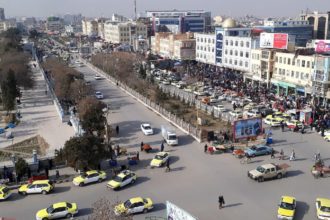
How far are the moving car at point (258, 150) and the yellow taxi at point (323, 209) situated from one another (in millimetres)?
8103

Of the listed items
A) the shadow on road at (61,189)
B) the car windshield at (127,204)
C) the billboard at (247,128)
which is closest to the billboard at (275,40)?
the billboard at (247,128)

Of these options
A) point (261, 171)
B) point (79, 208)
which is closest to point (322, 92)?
point (261, 171)

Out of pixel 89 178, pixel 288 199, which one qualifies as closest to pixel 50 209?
pixel 89 178

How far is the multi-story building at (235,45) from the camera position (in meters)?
57.7

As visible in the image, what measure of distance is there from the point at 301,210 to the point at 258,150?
7986 millimetres

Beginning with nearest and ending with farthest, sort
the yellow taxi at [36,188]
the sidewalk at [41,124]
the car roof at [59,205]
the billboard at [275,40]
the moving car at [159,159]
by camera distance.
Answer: the car roof at [59,205] → the yellow taxi at [36,188] → the moving car at [159,159] → the sidewalk at [41,124] → the billboard at [275,40]

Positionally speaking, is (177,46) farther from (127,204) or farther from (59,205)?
(59,205)

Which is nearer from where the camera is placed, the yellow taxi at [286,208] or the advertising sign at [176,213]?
the advertising sign at [176,213]

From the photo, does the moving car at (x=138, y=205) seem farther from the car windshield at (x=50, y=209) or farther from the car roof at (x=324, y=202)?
the car roof at (x=324, y=202)

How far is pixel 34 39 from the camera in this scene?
13812 cm

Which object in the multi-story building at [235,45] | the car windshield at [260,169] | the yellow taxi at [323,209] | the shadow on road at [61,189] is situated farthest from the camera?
the multi-story building at [235,45]

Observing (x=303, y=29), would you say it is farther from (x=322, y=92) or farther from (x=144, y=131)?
(x=144, y=131)

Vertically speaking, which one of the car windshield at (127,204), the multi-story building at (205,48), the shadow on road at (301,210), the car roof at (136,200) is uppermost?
the multi-story building at (205,48)

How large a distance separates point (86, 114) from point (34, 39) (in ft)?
394
